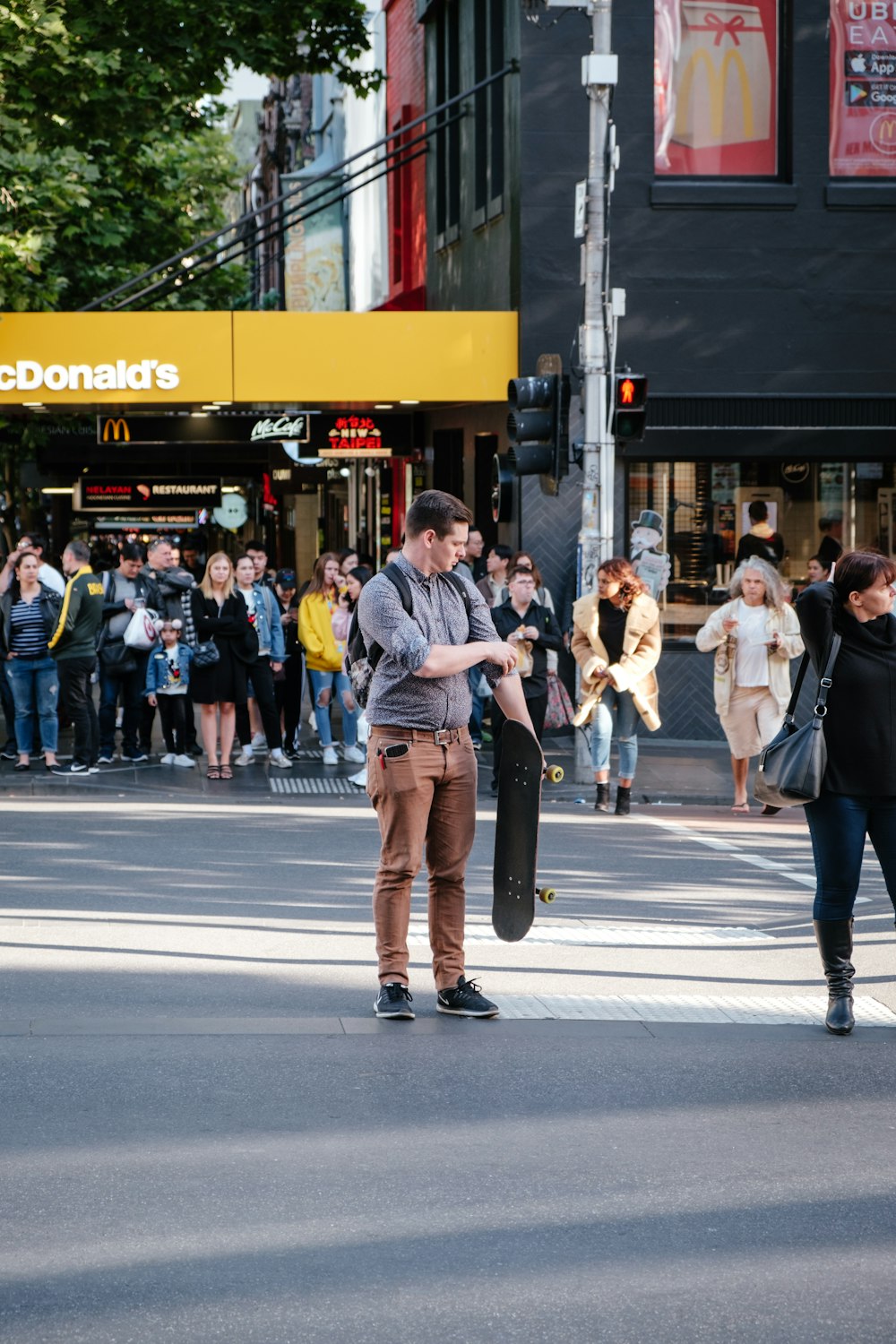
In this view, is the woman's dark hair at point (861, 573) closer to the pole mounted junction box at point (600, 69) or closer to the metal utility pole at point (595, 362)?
the metal utility pole at point (595, 362)

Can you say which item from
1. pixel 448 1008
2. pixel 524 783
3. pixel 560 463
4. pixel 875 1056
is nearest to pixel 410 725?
pixel 524 783

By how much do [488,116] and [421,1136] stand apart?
650 inches

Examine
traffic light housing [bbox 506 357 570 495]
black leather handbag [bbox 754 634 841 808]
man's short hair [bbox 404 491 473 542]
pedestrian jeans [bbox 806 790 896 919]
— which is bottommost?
pedestrian jeans [bbox 806 790 896 919]

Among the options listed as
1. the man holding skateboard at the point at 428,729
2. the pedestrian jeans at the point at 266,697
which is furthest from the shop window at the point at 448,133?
the man holding skateboard at the point at 428,729

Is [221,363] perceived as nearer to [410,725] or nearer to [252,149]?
[410,725]

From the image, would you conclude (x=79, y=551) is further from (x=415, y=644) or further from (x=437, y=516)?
(x=415, y=644)

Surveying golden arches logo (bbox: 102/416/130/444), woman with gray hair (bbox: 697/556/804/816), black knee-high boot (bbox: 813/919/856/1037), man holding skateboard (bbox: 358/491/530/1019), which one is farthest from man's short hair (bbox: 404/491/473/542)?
golden arches logo (bbox: 102/416/130/444)

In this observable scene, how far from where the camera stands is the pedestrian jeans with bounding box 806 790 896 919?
7027 millimetres

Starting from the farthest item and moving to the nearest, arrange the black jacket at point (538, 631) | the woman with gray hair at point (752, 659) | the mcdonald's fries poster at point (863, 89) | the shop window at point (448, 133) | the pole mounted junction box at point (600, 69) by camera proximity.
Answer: the shop window at point (448, 133) < the mcdonald's fries poster at point (863, 89) < the pole mounted junction box at point (600, 69) < the black jacket at point (538, 631) < the woman with gray hair at point (752, 659)

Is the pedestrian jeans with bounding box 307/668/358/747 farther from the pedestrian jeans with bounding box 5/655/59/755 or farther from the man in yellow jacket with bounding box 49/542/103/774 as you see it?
the pedestrian jeans with bounding box 5/655/59/755

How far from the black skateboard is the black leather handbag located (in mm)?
813

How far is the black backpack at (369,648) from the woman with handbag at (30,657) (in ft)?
29.3

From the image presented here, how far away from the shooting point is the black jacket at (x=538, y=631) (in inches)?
566

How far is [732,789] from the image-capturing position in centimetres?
1517
